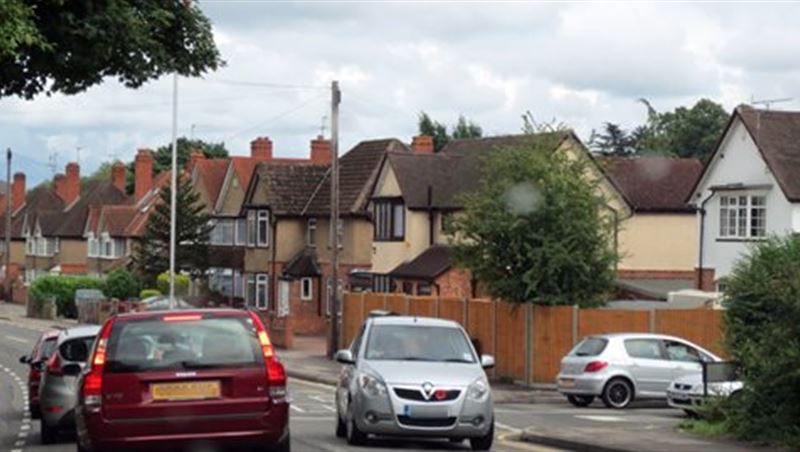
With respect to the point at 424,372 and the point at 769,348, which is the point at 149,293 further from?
the point at 769,348

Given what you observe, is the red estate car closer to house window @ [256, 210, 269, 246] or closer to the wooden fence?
the wooden fence

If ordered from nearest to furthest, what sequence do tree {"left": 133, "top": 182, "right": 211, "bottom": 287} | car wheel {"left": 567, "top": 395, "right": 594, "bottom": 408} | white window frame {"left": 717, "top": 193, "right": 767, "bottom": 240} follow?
car wheel {"left": 567, "top": 395, "right": 594, "bottom": 408} < white window frame {"left": 717, "top": 193, "right": 767, "bottom": 240} < tree {"left": 133, "top": 182, "right": 211, "bottom": 287}

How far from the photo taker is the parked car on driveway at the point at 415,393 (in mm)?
18734

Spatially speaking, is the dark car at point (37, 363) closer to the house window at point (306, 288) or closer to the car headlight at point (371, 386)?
the car headlight at point (371, 386)

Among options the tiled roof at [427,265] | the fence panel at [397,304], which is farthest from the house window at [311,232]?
the fence panel at [397,304]

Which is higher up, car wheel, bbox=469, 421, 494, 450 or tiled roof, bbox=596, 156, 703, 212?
tiled roof, bbox=596, 156, 703, 212

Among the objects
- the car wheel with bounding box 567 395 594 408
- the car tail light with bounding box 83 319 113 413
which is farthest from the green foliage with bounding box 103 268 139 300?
the car tail light with bounding box 83 319 113 413

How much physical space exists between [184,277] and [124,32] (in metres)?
54.0

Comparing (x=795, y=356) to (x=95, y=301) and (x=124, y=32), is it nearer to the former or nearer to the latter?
(x=124, y=32)

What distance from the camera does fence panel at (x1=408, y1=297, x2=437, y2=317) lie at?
44.3 m

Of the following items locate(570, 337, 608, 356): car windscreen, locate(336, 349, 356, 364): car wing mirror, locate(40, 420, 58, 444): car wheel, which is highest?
locate(336, 349, 356, 364): car wing mirror

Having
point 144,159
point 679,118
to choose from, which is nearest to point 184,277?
point 144,159

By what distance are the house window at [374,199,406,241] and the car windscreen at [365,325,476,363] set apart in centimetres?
3713

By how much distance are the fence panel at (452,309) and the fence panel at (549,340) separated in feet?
13.7
